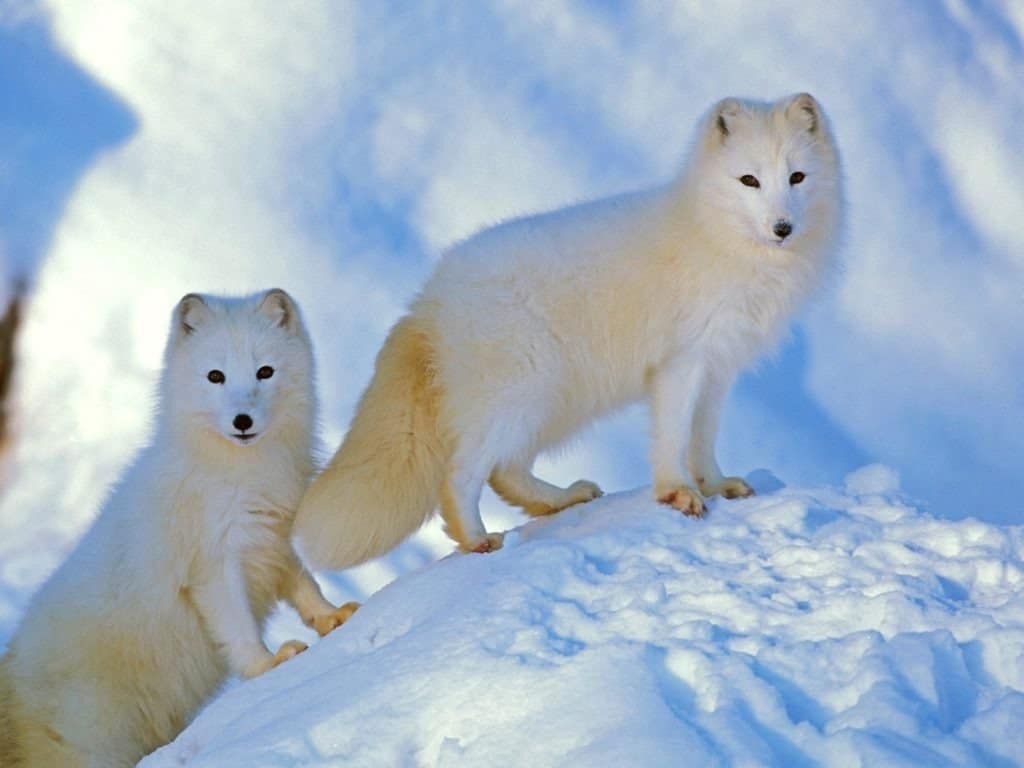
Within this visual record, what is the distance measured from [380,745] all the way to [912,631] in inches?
54.1

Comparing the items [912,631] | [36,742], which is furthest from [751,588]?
[36,742]

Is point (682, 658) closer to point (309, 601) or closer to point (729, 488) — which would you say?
point (729, 488)

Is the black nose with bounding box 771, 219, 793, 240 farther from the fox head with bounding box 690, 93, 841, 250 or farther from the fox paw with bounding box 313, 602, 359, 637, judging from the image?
the fox paw with bounding box 313, 602, 359, 637

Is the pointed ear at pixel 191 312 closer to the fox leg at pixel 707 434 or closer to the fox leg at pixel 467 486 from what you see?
the fox leg at pixel 467 486

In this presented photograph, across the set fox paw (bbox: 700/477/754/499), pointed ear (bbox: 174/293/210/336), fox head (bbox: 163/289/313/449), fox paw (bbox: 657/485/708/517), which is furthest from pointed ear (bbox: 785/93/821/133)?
pointed ear (bbox: 174/293/210/336)

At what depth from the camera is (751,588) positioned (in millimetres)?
3867

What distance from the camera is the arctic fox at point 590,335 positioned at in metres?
5.14

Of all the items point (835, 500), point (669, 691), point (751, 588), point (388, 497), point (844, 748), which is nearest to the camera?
point (844, 748)

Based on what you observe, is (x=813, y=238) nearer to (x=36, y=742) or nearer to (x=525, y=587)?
(x=525, y=587)

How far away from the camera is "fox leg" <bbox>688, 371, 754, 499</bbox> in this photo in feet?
17.5

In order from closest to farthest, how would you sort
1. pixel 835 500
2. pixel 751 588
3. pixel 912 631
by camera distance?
pixel 912 631 → pixel 751 588 → pixel 835 500

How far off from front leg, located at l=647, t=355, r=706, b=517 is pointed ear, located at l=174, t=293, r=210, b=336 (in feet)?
5.89

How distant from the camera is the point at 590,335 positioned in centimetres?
525

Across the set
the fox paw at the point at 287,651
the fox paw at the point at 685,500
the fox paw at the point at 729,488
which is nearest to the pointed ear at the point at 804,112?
the fox paw at the point at 729,488
